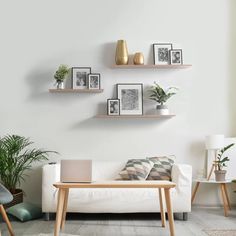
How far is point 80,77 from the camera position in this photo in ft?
17.7

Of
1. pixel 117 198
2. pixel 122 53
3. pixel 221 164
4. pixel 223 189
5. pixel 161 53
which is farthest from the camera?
pixel 161 53

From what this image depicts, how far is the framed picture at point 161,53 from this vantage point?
17.8 ft

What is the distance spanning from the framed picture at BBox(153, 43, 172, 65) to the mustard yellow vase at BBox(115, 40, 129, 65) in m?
0.37

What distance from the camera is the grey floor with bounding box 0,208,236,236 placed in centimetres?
396

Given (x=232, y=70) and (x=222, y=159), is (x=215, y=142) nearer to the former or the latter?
(x=222, y=159)

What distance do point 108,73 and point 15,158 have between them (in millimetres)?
1533

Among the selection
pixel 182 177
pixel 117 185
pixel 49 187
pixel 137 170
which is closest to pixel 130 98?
pixel 137 170

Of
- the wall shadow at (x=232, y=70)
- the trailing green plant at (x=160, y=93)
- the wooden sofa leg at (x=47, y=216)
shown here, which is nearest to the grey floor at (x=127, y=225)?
the wooden sofa leg at (x=47, y=216)

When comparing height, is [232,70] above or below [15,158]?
above

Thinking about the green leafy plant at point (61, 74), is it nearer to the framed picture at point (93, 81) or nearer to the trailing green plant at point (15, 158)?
the framed picture at point (93, 81)

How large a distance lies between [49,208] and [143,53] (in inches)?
87.7

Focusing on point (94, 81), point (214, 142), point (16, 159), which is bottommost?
point (16, 159)

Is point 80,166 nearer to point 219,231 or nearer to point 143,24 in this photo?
point 219,231

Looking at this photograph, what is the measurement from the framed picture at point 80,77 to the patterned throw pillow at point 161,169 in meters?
1.28
